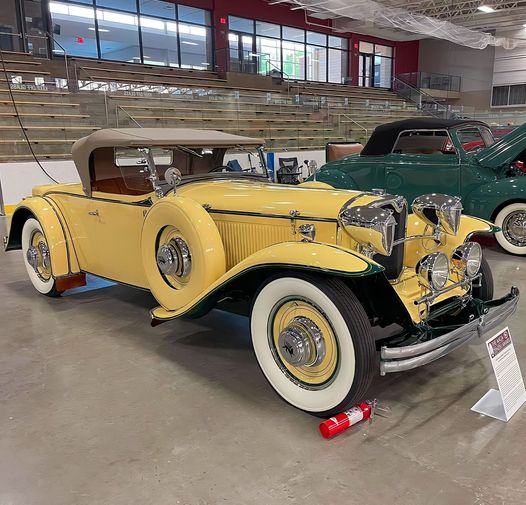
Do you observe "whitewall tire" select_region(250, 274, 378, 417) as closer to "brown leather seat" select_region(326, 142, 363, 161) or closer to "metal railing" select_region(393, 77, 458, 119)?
"brown leather seat" select_region(326, 142, 363, 161)

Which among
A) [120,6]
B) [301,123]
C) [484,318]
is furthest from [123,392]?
[120,6]

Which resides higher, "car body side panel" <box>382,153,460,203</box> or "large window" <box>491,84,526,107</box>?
"large window" <box>491,84,526,107</box>

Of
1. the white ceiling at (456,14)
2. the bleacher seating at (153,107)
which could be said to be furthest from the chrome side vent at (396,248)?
the white ceiling at (456,14)

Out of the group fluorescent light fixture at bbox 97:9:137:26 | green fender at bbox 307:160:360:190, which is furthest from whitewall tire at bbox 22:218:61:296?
fluorescent light fixture at bbox 97:9:137:26

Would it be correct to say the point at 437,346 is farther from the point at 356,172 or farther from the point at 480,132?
the point at 480,132

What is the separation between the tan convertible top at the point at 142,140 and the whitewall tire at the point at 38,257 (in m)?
0.83

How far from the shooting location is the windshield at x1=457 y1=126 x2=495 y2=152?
677cm

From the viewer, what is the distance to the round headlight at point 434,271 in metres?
2.70

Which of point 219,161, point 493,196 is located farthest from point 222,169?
point 493,196

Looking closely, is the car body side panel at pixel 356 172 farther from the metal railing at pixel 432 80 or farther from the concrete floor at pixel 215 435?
the metal railing at pixel 432 80

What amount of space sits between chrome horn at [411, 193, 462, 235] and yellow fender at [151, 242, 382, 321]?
35.8 inches

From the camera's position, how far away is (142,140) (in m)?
3.62

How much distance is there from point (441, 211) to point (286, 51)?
22.7 m

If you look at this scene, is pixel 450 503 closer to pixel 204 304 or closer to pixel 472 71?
pixel 204 304
